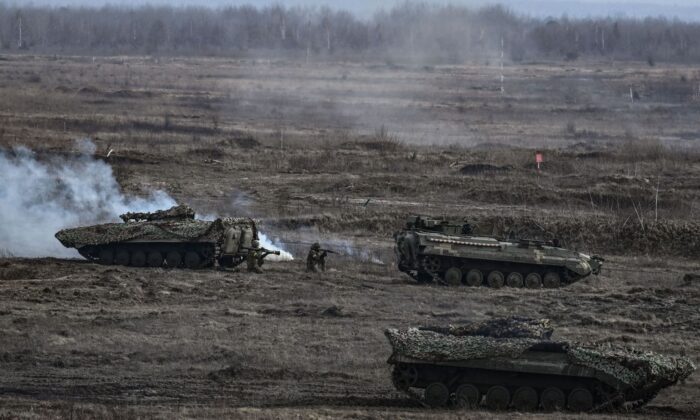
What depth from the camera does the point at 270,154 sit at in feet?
185

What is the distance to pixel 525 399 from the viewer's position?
19.5 meters

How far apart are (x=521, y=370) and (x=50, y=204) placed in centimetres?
2348

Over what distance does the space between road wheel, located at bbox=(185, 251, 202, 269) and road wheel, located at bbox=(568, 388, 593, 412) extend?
16.4 meters

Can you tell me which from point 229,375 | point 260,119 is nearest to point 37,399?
point 229,375

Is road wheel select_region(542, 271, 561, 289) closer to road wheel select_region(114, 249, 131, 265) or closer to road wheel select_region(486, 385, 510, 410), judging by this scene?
road wheel select_region(114, 249, 131, 265)

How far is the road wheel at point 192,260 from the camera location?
3378cm

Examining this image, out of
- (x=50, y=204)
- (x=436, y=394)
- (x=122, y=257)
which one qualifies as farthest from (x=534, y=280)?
(x=50, y=204)

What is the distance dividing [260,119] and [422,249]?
4618cm

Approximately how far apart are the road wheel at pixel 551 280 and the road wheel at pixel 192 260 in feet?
31.0

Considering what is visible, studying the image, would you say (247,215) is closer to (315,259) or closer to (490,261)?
(315,259)

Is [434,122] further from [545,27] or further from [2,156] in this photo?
[545,27]

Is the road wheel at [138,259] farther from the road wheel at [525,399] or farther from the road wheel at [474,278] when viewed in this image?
the road wheel at [525,399]

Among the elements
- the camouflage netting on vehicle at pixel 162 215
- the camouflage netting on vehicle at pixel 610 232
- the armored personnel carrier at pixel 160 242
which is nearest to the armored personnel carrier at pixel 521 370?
the armored personnel carrier at pixel 160 242

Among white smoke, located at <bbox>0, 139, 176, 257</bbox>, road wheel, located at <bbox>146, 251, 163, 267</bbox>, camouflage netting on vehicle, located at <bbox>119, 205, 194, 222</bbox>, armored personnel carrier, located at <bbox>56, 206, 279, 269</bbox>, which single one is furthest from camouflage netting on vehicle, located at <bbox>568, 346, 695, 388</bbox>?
white smoke, located at <bbox>0, 139, 176, 257</bbox>
